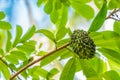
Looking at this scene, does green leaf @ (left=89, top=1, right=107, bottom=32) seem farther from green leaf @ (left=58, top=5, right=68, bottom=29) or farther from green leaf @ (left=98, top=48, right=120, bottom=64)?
green leaf @ (left=58, top=5, right=68, bottom=29)

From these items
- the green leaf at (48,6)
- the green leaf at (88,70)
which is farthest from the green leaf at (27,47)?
the green leaf at (88,70)

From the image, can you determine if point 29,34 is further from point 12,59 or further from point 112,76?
point 112,76

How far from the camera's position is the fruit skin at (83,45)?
29.1 inches

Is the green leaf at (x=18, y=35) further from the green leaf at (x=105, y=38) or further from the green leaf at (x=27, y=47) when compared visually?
the green leaf at (x=105, y=38)

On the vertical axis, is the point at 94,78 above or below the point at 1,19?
below

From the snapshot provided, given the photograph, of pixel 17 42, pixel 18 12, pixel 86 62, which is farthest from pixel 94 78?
pixel 18 12

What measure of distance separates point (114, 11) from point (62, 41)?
0.17 m

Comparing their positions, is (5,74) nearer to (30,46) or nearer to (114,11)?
(30,46)

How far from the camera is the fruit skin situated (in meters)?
0.74

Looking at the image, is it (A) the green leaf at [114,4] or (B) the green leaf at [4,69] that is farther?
(B) the green leaf at [4,69]

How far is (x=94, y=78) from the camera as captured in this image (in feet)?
2.57

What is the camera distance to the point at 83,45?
737mm

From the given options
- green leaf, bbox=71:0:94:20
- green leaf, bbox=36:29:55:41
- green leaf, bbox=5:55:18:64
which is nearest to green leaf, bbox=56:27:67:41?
green leaf, bbox=36:29:55:41

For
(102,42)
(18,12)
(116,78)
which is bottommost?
(18,12)
